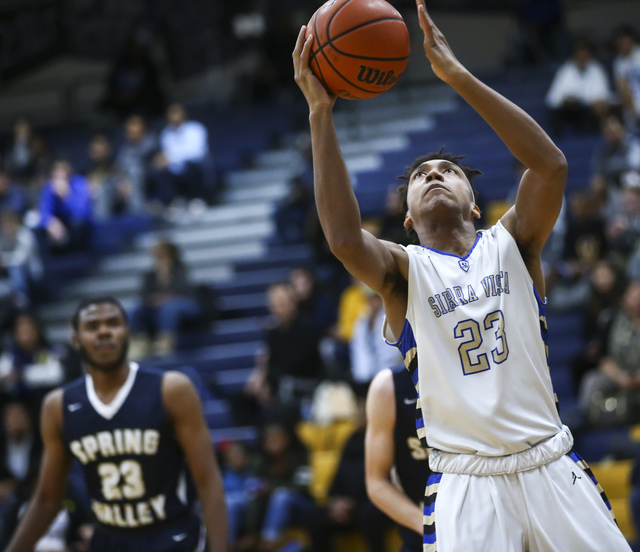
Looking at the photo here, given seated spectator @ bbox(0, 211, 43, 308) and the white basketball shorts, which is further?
seated spectator @ bbox(0, 211, 43, 308)

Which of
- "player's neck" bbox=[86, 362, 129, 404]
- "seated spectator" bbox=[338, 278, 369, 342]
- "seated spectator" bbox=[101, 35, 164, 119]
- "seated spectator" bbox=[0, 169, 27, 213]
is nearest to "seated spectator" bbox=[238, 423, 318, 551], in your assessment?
"seated spectator" bbox=[338, 278, 369, 342]

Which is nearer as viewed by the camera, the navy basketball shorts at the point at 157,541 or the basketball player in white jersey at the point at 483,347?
the basketball player in white jersey at the point at 483,347

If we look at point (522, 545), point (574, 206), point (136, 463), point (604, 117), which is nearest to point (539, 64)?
point (604, 117)

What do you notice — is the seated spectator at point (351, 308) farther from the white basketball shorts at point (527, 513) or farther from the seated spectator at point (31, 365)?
the white basketball shorts at point (527, 513)

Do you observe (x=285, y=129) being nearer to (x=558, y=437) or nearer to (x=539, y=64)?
(x=539, y=64)

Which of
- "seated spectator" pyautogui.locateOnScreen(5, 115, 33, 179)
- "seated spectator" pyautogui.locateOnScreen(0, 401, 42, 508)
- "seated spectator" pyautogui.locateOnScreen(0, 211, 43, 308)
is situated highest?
"seated spectator" pyautogui.locateOnScreen(5, 115, 33, 179)

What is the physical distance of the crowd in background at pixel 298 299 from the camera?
7.71 metres

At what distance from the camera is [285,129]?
1483cm

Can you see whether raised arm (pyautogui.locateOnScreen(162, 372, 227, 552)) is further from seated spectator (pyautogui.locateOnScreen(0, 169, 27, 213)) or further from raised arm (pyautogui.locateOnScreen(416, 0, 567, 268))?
seated spectator (pyautogui.locateOnScreen(0, 169, 27, 213))

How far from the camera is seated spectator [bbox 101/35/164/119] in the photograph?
1524 cm

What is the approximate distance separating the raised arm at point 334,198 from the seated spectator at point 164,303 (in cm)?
765

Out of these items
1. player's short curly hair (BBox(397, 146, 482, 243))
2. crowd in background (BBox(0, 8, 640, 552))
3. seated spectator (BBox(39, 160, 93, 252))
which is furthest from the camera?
seated spectator (BBox(39, 160, 93, 252))

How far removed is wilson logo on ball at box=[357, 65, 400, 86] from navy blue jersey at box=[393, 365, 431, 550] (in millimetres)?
1449

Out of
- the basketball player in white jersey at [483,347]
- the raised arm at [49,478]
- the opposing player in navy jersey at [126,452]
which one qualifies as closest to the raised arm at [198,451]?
the opposing player in navy jersey at [126,452]
